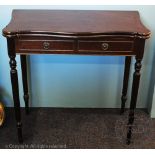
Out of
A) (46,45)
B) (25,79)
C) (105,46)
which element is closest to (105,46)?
(105,46)

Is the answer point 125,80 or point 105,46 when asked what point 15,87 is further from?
point 125,80

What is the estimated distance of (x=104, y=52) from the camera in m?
1.46

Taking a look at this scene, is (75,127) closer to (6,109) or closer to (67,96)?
(67,96)

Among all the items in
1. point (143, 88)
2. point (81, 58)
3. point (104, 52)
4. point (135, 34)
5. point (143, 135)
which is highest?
point (135, 34)

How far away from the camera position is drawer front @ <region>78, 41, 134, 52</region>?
4.71 feet

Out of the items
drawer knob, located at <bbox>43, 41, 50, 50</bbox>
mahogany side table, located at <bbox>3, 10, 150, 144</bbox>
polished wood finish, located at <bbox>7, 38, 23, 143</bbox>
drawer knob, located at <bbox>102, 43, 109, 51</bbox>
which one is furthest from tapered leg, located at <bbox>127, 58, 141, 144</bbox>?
polished wood finish, located at <bbox>7, 38, 23, 143</bbox>

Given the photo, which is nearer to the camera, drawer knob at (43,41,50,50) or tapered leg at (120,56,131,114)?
drawer knob at (43,41,50,50)

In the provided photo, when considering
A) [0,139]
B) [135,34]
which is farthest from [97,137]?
[135,34]

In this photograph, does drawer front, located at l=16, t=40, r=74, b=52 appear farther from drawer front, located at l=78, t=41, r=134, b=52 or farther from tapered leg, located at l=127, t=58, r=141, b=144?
tapered leg, located at l=127, t=58, r=141, b=144

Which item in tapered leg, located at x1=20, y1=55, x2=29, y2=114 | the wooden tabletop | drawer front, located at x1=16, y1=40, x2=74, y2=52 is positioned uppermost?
the wooden tabletop

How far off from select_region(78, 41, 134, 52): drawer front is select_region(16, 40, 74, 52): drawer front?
0.06 meters

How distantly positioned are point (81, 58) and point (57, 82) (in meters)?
0.25

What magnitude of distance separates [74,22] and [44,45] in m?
0.21

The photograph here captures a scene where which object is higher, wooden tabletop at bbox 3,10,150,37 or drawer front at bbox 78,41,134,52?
wooden tabletop at bbox 3,10,150,37
